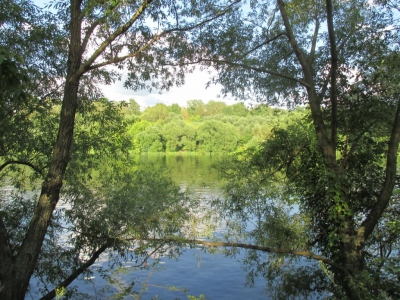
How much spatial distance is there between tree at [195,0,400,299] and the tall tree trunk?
2813mm

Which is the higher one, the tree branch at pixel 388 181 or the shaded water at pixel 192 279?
the tree branch at pixel 388 181

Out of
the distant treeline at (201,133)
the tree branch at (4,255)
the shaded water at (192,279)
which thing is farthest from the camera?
the distant treeline at (201,133)

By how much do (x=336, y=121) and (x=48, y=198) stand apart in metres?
5.15

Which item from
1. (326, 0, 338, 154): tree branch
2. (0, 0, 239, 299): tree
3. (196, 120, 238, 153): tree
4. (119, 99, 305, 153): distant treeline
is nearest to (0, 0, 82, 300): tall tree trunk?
(0, 0, 239, 299): tree

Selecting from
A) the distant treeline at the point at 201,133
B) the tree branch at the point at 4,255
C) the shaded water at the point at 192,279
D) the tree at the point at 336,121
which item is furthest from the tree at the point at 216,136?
the tree branch at the point at 4,255

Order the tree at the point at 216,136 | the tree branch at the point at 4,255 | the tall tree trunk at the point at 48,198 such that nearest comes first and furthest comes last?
1. the tall tree trunk at the point at 48,198
2. the tree branch at the point at 4,255
3. the tree at the point at 216,136

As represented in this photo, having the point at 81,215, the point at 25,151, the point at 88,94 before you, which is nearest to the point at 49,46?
the point at 88,94

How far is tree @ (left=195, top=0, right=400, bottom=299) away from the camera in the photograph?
6492mm

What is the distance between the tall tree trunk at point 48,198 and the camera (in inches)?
200

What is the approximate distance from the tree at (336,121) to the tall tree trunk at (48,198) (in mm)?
2813

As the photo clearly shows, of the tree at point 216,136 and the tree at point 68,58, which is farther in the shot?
the tree at point 216,136

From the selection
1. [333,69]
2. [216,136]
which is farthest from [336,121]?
[216,136]

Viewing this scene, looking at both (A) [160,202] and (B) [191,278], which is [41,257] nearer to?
(A) [160,202]

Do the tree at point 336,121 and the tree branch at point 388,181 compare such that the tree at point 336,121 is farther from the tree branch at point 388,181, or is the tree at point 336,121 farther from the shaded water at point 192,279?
the shaded water at point 192,279
